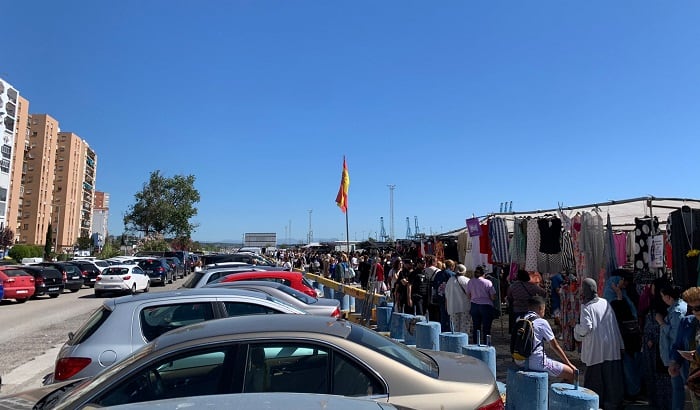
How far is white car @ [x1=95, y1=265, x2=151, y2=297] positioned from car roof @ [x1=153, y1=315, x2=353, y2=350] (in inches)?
847

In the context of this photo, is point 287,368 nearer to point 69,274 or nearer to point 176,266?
point 69,274

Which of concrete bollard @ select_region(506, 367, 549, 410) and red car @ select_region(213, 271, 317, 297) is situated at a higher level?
red car @ select_region(213, 271, 317, 297)

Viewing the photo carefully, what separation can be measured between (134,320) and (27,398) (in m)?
1.47

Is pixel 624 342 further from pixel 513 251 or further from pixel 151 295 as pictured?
pixel 151 295

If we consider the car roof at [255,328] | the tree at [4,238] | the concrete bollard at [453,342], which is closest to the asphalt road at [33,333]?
the car roof at [255,328]

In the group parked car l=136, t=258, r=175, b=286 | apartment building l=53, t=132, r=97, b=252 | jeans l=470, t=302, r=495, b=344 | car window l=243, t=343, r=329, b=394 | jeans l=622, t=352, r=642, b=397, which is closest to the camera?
car window l=243, t=343, r=329, b=394

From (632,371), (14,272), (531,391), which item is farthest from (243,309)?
(14,272)

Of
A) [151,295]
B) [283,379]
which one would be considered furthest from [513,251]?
[283,379]

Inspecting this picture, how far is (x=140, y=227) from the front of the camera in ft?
249

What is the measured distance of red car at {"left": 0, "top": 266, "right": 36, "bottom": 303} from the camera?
19.5 meters

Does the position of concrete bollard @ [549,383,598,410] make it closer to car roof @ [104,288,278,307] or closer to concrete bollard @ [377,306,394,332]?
car roof @ [104,288,278,307]

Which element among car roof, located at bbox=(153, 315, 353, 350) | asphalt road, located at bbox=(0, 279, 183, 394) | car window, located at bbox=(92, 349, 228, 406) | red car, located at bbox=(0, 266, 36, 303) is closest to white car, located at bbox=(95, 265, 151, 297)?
asphalt road, located at bbox=(0, 279, 183, 394)

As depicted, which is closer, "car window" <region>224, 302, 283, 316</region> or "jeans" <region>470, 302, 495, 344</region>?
"car window" <region>224, 302, 283, 316</region>

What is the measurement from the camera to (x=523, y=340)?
18.4ft
